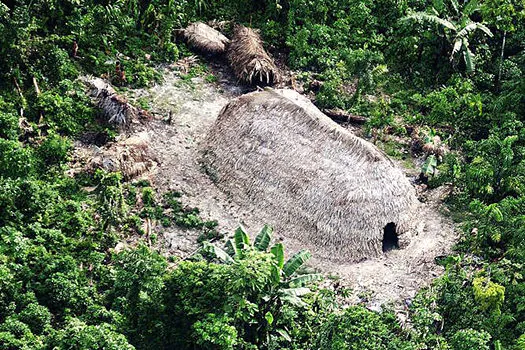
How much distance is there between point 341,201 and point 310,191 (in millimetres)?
600

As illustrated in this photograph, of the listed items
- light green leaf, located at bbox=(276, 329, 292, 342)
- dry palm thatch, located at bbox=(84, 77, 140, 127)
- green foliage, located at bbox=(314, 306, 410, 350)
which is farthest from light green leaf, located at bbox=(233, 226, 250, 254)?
dry palm thatch, located at bbox=(84, 77, 140, 127)

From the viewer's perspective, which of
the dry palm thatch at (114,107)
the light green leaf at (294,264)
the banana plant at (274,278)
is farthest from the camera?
the dry palm thatch at (114,107)

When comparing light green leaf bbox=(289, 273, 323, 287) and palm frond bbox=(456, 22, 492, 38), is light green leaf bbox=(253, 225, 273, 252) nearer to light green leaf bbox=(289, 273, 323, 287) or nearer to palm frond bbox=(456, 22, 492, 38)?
light green leaf bbox=(289, 273, 323, 287)

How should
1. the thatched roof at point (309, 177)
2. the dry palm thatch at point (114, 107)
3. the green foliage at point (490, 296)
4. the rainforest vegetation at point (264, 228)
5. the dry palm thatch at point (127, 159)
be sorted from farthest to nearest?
the dry palm thatch at point (114, 107), the dry palm thatch at point (127, 159), the thatched roof at point (309, 177), the green foliage at point (490, 296), the rainforest vegetation at point (264, 228)

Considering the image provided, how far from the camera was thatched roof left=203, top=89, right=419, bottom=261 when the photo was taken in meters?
12.6

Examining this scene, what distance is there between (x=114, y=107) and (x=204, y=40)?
3.40 meters

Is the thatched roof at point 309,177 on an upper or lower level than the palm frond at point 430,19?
lower

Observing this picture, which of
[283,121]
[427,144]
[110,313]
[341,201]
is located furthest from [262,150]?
[110,313]

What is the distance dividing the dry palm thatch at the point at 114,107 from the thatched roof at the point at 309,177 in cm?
175

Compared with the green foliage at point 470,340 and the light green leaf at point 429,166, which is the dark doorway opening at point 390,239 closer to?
the light green leaf at point 429,166

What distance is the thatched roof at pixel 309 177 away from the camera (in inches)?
494

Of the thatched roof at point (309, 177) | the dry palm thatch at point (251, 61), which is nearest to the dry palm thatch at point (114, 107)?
the thatched roof at point (309, 177)

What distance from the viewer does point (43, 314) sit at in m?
9.77

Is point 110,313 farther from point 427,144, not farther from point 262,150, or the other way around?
point 427,144
